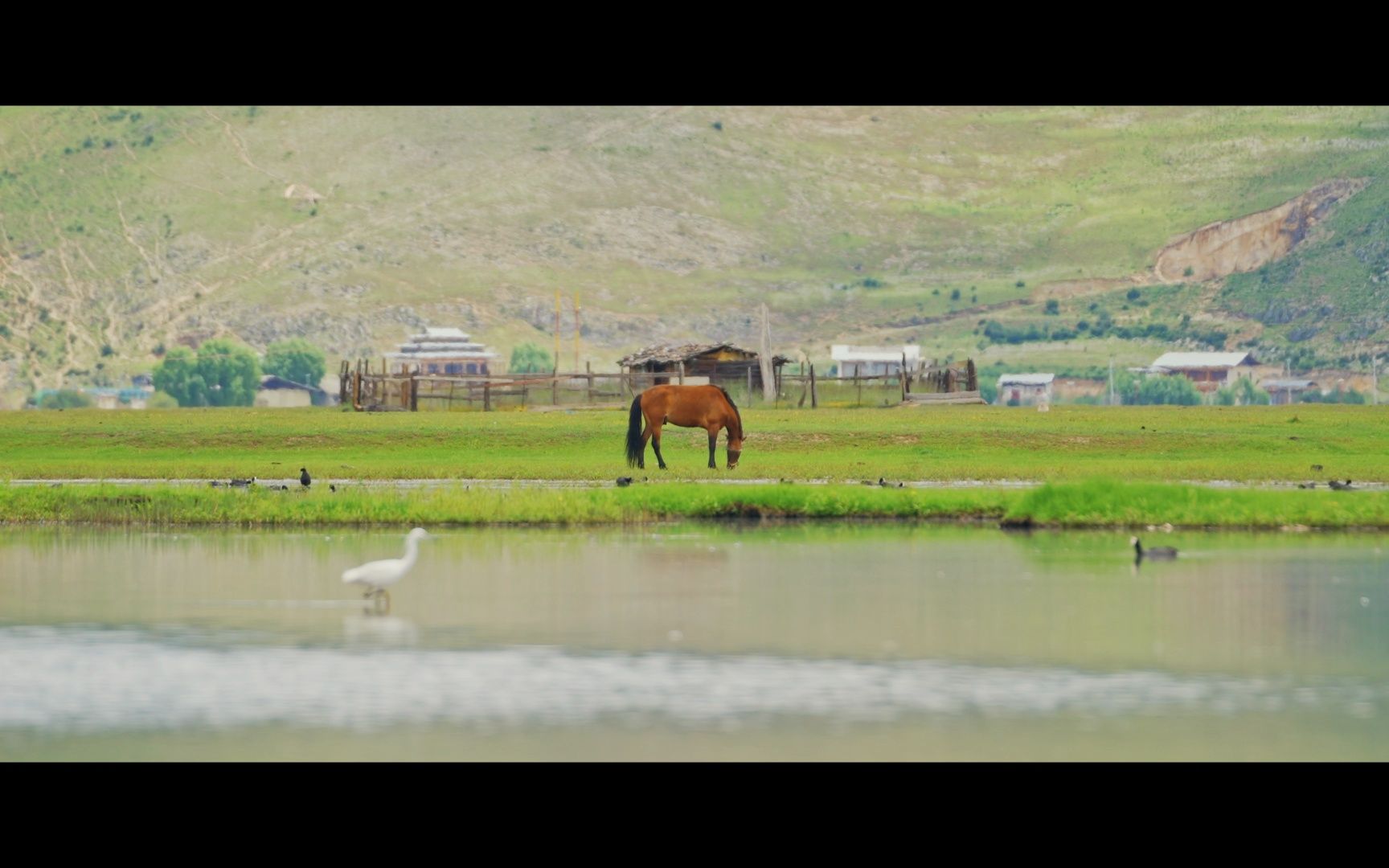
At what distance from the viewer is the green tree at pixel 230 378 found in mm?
179250

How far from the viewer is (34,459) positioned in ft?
174

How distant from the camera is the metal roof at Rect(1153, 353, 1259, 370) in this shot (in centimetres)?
18838

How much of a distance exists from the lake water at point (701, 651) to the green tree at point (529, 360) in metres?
161

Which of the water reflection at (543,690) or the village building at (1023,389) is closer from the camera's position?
the water reflection at (543,690)

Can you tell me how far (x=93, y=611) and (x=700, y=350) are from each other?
68301mm

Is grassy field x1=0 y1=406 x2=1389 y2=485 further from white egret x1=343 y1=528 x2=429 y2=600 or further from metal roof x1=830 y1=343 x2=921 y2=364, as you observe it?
metal roof x1=830 y1=343 x2=921 y2=364

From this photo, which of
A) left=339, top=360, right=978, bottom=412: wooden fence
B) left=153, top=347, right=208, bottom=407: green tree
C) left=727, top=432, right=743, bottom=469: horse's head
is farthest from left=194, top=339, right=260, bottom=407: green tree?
left=727, top=432, right=743, bottom=469: horse's head

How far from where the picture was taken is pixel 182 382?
18050cm

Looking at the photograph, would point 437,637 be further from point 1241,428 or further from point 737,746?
point 1241,428

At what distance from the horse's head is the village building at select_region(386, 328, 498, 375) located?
456 feet

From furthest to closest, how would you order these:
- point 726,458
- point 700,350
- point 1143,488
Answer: point 700,350 < point 726,458 < point 1143,488

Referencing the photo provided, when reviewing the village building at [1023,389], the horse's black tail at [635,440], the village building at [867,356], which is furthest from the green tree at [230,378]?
the horse's black tail at [635,440]

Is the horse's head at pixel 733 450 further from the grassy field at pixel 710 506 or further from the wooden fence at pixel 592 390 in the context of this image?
the wooden fence at pixel 592 390

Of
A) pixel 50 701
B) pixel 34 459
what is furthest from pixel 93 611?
pixel 34 459
